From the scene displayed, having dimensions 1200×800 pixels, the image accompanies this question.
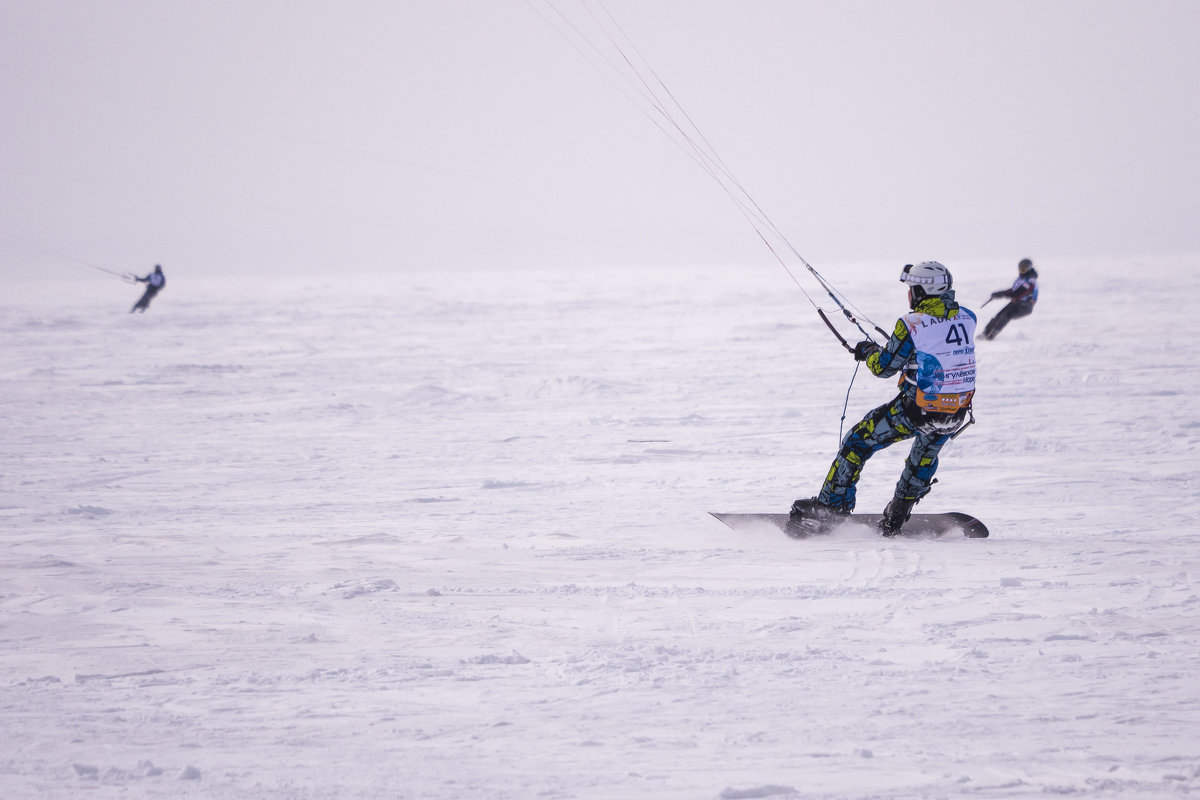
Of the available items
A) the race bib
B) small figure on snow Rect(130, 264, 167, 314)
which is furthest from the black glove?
small figure on snow Rect(130, 264, 167, 314)

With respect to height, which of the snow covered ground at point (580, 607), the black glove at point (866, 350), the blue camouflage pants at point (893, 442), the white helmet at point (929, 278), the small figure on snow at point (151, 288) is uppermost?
the white helmet at point (929, 278)

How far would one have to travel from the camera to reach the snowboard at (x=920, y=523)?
6.96 meters

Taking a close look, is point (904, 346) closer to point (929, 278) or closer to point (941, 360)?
point (941, 360)

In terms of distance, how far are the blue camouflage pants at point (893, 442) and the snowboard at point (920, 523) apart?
24 centimetres

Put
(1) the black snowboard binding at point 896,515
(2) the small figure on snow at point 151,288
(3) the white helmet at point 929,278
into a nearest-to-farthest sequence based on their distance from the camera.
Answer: (3) the white helmet at point 929,278
(1) the black snowboard binding at point 896,515
(2) the small figure on snow at point 151,288

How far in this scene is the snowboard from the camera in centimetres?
696

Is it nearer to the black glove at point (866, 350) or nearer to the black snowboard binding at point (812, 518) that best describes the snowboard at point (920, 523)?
the black snowboard binding at point (812, 518)

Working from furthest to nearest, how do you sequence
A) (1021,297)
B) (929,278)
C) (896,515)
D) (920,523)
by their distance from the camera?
(1021,297)
(920,523)
(896,515)
(929,278)

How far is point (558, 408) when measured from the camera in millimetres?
14055

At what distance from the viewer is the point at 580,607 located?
218 inches

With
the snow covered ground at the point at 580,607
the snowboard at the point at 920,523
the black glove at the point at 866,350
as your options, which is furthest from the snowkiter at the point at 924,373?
the snow covered ground at the point at 580,607

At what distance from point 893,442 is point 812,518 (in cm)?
74

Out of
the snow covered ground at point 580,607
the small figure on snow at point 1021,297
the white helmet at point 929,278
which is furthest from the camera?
the small figure on snow at point 1021,297

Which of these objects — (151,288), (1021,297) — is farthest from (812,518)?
(151,288)
